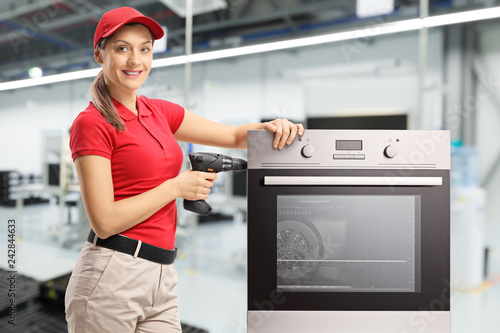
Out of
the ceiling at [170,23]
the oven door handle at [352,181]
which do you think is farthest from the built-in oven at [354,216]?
the ceiling at [170,23]

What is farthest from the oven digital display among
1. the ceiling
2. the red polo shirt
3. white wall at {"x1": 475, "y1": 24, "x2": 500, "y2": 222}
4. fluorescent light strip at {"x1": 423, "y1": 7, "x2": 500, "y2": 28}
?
white wall at {"x1": 475, "y1": 24, "x2": 500, "y2": 222}

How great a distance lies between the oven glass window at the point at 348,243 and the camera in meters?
1.04

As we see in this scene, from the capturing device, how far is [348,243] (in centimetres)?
106

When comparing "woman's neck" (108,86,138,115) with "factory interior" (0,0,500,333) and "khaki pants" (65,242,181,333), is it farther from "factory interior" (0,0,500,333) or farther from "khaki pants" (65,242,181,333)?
"factory interior" (0,0,500,333)

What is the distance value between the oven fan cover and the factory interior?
4.12 feet

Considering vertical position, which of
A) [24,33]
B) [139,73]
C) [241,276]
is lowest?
[241,276]

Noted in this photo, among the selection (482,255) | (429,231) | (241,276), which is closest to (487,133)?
(482,255)

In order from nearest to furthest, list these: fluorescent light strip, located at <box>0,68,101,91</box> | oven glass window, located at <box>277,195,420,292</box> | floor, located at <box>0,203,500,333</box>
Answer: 1. oven glass window, located at <box>277,195,420,292</box>
2. floor, located at <box>0,203,500,333</box>
3. fluorescent light strip, located at <box>0,68,101,91</box>

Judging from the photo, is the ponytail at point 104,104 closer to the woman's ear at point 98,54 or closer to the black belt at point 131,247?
the woman's ear at point 98,54

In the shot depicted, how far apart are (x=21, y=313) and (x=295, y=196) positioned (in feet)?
7.91

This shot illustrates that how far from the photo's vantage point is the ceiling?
9.89 feet

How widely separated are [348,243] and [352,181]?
0.62ft

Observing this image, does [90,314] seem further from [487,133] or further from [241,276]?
[487,133]

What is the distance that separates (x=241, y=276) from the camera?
3803 mm
